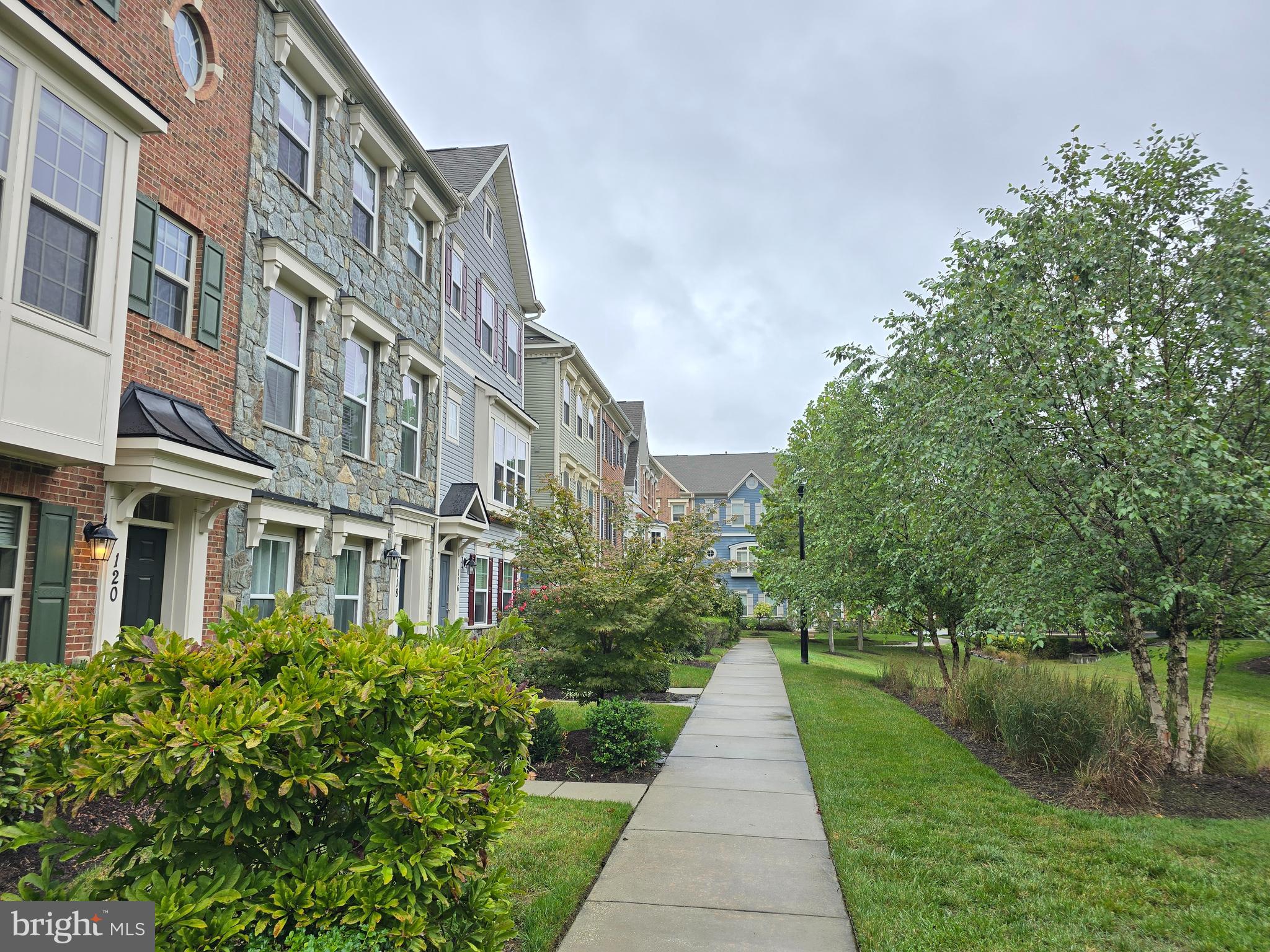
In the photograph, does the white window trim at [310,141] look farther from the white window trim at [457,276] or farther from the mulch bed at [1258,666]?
the mulch bed at [1258,666]

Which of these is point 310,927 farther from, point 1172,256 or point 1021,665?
point 1021,665

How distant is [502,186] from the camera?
64.6ft

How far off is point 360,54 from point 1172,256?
12.0 meters

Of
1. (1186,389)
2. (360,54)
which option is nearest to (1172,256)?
(1186,389)

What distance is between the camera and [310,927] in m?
2.88

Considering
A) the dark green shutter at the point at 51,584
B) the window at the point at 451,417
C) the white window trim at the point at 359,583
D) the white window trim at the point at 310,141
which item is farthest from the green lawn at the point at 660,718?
the white window trim at the point at 310,141

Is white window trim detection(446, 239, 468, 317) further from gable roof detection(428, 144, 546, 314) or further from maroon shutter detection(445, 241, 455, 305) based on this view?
gable roof detection(428, 144, 546, 314)

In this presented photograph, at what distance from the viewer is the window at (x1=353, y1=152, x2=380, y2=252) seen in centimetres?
1259

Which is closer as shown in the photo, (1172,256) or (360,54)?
(1172,256)

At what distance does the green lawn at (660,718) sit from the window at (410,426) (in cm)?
499

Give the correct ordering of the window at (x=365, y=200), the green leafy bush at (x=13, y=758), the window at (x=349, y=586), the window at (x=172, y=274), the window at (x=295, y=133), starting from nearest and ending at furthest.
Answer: the green leafy bush at (x=13, y=758), the window at (x=172, y=274), the window at (x=295, y=133), the window at (x=349, y=586), the window at (x=365, y=200)

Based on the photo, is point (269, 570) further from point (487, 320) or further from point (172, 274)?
point (487, 320)

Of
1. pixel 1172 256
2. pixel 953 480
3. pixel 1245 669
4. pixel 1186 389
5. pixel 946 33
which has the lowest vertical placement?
pixel 1245 669

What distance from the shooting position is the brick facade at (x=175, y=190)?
7090 mm
